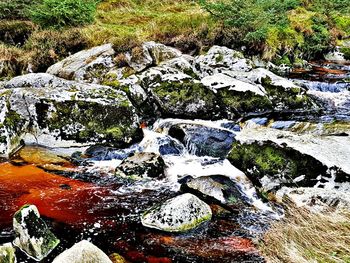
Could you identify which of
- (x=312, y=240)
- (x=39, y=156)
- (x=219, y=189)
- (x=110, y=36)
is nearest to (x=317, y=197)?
(x=219, y=189)

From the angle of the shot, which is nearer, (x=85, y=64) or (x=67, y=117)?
(x=67, y=117)

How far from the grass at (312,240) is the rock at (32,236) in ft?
9.18

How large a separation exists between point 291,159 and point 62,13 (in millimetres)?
9882

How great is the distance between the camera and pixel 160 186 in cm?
703

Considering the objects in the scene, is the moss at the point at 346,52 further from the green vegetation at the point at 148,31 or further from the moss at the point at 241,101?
the moss at the point at 241,101

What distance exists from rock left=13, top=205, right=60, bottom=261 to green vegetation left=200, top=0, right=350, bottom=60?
1009 centimetres

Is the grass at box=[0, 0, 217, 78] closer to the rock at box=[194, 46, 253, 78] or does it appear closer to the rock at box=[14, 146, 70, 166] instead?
the rock at box=[194, 46, 253, 78]

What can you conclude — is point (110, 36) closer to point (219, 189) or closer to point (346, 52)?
point (219, 189)

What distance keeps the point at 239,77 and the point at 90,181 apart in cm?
566

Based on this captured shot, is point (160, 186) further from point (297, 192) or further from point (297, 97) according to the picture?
point (297, 97)

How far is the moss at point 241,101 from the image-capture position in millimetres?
9719

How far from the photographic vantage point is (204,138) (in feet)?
28.2

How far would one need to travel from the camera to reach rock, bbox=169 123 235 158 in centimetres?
840

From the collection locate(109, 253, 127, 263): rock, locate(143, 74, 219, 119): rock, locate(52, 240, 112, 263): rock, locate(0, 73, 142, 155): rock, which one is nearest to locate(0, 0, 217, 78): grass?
locate(143, 74, 219, 119): rock
